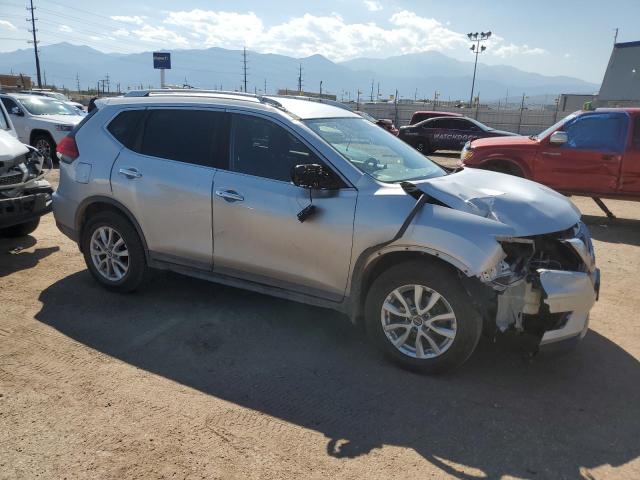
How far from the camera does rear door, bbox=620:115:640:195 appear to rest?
797 centimetres

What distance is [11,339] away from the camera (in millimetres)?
3916

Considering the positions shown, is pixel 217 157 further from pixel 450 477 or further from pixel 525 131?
pixel 525 131

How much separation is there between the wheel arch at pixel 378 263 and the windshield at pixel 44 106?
1325 cm

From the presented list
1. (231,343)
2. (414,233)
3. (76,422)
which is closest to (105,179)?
(231,343)

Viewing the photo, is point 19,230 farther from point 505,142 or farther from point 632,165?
point 632,165

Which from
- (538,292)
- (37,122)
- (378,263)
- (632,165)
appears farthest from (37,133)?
(538,292)

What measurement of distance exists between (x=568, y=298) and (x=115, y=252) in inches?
149

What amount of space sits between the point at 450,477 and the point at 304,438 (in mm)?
807

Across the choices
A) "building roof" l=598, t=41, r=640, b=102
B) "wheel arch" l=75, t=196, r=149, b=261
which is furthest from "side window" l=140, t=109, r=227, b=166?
"building roof" l=598, t=41, r=640, b=102

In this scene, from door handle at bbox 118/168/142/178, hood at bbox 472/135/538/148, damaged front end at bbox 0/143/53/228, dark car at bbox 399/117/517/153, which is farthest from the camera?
dark car at bbox 399/117/517/153

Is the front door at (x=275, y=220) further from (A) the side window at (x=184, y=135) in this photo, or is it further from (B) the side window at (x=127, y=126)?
(B) the side window at (x=127, y=126)

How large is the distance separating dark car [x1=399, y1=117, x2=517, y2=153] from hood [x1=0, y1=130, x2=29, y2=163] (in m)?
15.3

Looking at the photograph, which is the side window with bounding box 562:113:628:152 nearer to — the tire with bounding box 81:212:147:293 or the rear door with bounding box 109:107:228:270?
the rear door with bounding box 109:107:228:270

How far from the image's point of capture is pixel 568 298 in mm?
3227
